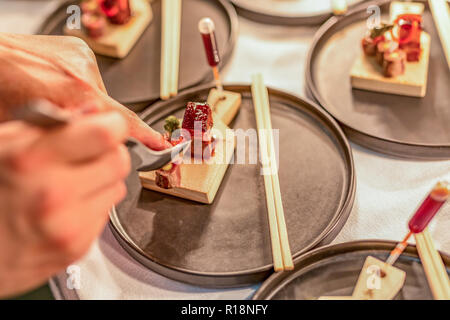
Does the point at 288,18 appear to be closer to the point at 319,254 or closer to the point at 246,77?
the point at 246,77

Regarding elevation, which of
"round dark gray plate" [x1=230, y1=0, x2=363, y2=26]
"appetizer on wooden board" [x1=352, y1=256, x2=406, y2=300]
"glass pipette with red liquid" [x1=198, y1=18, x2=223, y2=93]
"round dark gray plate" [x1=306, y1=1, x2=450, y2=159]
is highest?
"round dark gray plate" [x1=230, y1=0, x2=363, y2=26]

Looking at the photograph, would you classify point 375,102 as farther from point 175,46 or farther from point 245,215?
point 175,46

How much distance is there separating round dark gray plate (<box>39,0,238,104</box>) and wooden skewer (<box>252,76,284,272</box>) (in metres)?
0.24

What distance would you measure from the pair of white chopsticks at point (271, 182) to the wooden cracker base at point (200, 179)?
0.13 m

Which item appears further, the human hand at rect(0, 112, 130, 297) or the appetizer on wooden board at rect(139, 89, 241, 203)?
the appetizer on wooden board at rect(139, 89, 241, 203)

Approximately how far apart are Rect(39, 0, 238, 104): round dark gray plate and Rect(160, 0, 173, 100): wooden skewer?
31mm

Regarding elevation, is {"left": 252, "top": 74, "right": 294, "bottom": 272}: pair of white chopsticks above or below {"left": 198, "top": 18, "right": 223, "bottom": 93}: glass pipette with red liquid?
below

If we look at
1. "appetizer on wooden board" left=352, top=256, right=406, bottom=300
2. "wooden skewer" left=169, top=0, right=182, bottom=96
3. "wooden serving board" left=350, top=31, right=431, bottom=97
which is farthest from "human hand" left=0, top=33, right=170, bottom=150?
"wooden serving board" left=350, top=31, right=431, bottom=97

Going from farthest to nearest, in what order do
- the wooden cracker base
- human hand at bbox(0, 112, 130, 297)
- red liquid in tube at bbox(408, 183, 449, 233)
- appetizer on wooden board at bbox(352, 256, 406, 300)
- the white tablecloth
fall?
the wooden cracker base
the white tablecloth
appetizer on wooden board at bbox(352, 256, 406, 300)
red liquid in tube at bbox(408, 183, 449, 233)
human hand at bbox(0, 112, 130, 297)

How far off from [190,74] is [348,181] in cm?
75

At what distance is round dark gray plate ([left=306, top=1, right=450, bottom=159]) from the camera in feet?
4.45

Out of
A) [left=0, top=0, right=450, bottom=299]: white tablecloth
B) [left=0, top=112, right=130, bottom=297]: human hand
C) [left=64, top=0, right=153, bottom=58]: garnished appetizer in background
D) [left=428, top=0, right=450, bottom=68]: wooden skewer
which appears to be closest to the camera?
[left=0, top=112, right=130, bottom=297]: human hand

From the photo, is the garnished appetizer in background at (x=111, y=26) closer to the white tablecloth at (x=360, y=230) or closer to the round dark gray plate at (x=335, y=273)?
the white tablecloth at (x=360, y=230)

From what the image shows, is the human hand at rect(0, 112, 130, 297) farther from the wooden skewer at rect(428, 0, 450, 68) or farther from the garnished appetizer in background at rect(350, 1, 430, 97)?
the wooden skewer at rect(428, 0, 450, 68)
